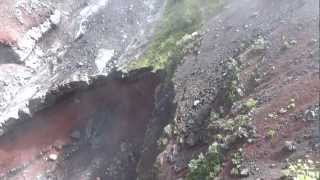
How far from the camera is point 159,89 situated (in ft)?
75.5

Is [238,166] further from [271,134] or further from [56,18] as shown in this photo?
[56,18]

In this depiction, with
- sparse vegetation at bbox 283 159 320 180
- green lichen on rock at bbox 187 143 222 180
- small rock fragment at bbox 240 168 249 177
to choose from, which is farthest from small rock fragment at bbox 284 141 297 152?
green lichen on rock at bbox 187 143 222 180

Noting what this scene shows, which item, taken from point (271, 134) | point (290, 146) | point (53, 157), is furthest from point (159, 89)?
point (290, 146)

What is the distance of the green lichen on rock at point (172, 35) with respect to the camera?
24.0m

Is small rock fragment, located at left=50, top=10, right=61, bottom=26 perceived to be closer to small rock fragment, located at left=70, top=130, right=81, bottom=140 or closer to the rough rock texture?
the rough rock texture

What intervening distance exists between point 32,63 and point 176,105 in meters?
11.8

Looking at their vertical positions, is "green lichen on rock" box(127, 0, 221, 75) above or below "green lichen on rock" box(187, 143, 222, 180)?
above

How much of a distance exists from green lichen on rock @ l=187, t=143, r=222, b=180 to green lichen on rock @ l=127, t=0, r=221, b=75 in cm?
753

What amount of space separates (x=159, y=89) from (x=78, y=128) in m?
5.05

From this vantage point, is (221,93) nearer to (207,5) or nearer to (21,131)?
(207,5)

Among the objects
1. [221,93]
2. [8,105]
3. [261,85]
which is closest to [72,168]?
[8,105]

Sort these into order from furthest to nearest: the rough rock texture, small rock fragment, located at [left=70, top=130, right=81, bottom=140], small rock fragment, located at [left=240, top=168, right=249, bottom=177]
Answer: the rough rock texture < small rock fragment, located at [left=70, top=130, right=81, bottom=140] < small rock fragment, located at [left=240, top=168, right=249, bottom=177]

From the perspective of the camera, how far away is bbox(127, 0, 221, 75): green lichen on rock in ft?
78.9

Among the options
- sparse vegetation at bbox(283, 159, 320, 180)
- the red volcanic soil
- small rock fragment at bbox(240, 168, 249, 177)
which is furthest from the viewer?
the red volcanic soil
